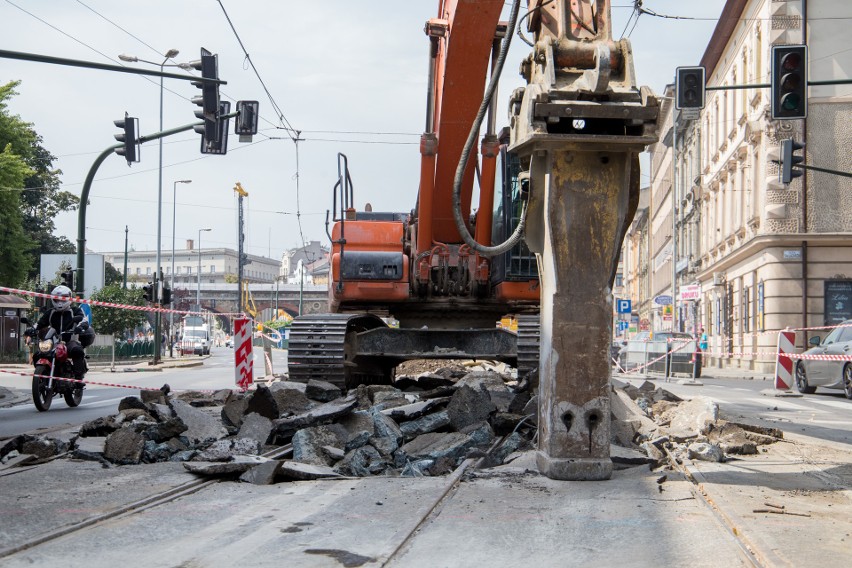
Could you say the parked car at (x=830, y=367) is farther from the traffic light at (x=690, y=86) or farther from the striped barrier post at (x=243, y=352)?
the striped barrier post at (x=243, y=352)

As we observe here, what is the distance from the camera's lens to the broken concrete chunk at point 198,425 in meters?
8.37

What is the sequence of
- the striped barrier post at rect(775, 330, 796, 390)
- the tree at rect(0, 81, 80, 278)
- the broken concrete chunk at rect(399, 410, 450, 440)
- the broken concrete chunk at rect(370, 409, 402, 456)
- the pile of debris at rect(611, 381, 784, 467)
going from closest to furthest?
1. the pile of debris at rect(611, 381, 784, 467)
2. the broken concrete chunk at rect(370, 409, 402, 456)
3. the broken concrete chunk at rect(399, 410, 450, 440)
4. the striped barrier post at rect(775, 330, 796, 390)
5. the tree at rect(0, 81, 80, 278)

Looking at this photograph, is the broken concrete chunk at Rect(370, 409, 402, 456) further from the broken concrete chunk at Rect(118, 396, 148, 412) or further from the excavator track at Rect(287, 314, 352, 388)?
the excavator track at Rect(287, 314, 352, 388)

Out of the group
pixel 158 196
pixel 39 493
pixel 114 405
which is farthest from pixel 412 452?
pixel 158 196

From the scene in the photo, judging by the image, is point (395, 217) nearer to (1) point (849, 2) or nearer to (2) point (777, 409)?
(2) point (777, 409)

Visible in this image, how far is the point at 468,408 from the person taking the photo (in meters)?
8.87

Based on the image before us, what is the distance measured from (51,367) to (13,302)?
98.5ft

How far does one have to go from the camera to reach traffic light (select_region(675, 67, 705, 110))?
17094 millimetres

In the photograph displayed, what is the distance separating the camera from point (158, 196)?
3912 cm

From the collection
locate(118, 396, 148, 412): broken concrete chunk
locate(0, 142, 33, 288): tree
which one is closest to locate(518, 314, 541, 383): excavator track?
locate(118, 396, 148, 412): broken concrete chunk

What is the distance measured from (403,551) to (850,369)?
633 inches

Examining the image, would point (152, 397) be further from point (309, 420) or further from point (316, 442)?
point (316, 442)

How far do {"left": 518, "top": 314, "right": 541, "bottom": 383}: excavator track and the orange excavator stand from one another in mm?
17

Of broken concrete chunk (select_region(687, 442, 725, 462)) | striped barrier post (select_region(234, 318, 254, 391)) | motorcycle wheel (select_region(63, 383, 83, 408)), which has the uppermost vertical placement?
striped barrier post (select_region(234, 318, 254, 391))
